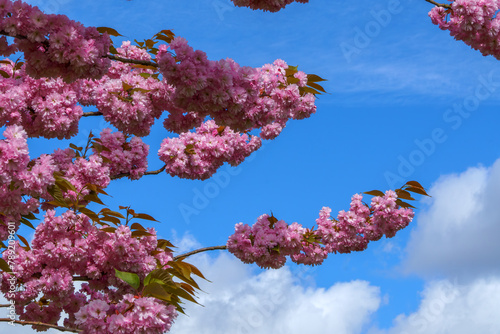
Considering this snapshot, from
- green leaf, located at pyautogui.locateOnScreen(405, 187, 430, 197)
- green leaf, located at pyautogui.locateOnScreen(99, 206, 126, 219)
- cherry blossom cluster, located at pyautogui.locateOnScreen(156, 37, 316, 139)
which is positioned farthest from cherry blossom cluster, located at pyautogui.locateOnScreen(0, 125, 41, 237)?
green leaf, located at pyautogui.locateOnScreen(405, 187, 430, 197)

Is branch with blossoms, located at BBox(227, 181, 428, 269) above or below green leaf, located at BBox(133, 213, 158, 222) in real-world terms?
above

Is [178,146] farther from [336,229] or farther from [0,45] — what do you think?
[0,45]

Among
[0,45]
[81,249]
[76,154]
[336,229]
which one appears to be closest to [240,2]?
[0,45]

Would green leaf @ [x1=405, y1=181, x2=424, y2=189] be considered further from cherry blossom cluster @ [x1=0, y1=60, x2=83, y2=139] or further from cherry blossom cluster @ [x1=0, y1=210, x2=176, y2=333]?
cherry blossom cluster @ [x1=0, y1=60, x2=83, y2=139]

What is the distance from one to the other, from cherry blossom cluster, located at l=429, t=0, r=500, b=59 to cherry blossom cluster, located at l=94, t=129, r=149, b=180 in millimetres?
3994

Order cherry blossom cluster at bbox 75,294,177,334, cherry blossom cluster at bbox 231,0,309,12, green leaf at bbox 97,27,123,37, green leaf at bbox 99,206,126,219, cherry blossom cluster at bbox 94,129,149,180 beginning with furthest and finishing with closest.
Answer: cherry blossom cluster at bbox 94,129,149,180 < green leaf at bbox 99,206,126,219 < green leaf at bbox 97,27,123,37 < cherry blossom cluster at bbox 231,0,309,12 < cherry blossom cluster at bbox 75,294,177,334

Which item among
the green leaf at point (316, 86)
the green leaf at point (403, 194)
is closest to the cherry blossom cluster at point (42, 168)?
the green leaf at point (316, 86)

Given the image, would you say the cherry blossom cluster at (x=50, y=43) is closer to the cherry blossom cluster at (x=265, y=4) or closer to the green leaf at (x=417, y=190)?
the cherry blossom cluster at (x=265, y=4)

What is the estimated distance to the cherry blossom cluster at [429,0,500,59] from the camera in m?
5.51

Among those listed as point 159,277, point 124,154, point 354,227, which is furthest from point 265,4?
point 354,227

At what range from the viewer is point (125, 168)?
22.9ft

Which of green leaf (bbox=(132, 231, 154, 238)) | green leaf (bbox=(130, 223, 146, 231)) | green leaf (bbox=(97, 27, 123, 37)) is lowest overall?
green leaf (bbox=(132, 231, 154, 238))

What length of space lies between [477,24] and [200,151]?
3572 mm

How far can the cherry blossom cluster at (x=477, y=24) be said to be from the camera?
5.51m
